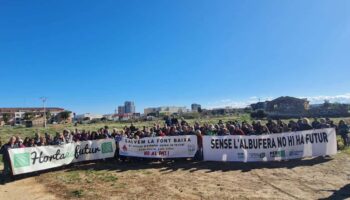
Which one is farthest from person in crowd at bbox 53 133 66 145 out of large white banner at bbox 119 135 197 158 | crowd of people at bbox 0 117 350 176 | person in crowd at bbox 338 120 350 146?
person in crowd at bbox 338 120 350 146

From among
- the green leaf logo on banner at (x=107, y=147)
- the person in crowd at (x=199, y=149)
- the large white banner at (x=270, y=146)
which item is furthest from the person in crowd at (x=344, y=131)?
the green leaf logo on banner at (x=107, y=147)

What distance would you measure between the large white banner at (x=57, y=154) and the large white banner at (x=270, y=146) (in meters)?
5.52

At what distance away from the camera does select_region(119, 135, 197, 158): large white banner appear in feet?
53.9

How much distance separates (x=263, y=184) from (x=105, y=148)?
356 inches

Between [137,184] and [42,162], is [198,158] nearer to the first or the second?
[137,184]

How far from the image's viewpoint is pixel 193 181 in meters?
12.4

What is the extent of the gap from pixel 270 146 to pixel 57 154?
1025 centimetres

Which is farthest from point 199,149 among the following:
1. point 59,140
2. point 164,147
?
point 59,140

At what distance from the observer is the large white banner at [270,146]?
51.1 feet

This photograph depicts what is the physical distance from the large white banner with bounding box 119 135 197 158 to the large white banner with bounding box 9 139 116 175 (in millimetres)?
1433

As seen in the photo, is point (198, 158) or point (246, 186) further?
point (198, 158)

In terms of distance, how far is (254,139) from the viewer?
51.4ft

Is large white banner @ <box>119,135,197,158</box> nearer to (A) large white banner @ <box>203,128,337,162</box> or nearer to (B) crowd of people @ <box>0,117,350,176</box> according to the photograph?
(B) crowd of people @ <box>0,117,350,176</box>

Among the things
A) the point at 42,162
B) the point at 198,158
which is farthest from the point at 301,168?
the point at 42,162
